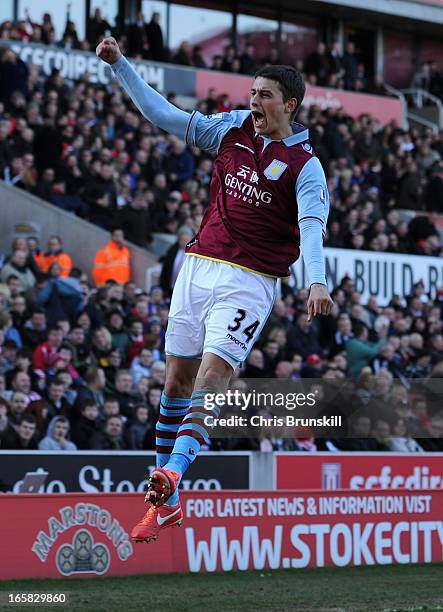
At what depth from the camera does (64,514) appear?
11336 millimetres

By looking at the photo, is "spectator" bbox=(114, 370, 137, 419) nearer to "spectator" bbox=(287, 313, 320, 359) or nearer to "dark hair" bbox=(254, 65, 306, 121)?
"spectator" bbox=(287, 313, 320, 359)

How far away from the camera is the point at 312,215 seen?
760cm

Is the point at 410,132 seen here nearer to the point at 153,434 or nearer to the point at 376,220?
the point at 376,220

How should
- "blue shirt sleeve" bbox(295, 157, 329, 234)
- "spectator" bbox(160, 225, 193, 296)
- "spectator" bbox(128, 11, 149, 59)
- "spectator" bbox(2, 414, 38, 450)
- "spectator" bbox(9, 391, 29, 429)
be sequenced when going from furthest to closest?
"spectator" bbox(128, 11, 149, 59) < "spectator" bbox(160, 225, 193, 296) < "spectator" bbox(9, 391, 29, 429) < "spectator" bbox(2, 414, 38, 450) < "blue shirt sleeve" bbox(295, 157, 329, 234)

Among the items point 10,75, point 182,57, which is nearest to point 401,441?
point 10,75

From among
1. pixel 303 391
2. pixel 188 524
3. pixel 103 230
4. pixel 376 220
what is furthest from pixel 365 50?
pixel 188 524

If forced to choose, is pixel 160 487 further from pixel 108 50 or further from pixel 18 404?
pixel 18 404

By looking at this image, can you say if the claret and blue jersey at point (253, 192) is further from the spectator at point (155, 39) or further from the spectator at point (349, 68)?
the spectator at point (349, 68)

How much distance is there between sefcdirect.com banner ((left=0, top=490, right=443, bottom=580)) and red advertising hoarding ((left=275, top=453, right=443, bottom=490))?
772 millimetres

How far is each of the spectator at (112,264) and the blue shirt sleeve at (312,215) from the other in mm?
9791

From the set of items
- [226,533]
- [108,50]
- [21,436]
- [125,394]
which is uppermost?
[108,50]

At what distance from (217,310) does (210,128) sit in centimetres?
112

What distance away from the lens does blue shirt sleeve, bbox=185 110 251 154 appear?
8.04 metres

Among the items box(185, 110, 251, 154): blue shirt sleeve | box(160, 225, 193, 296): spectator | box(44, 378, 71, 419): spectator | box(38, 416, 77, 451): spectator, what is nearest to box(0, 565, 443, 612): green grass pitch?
box(38, 416, 77, 451): spectator
